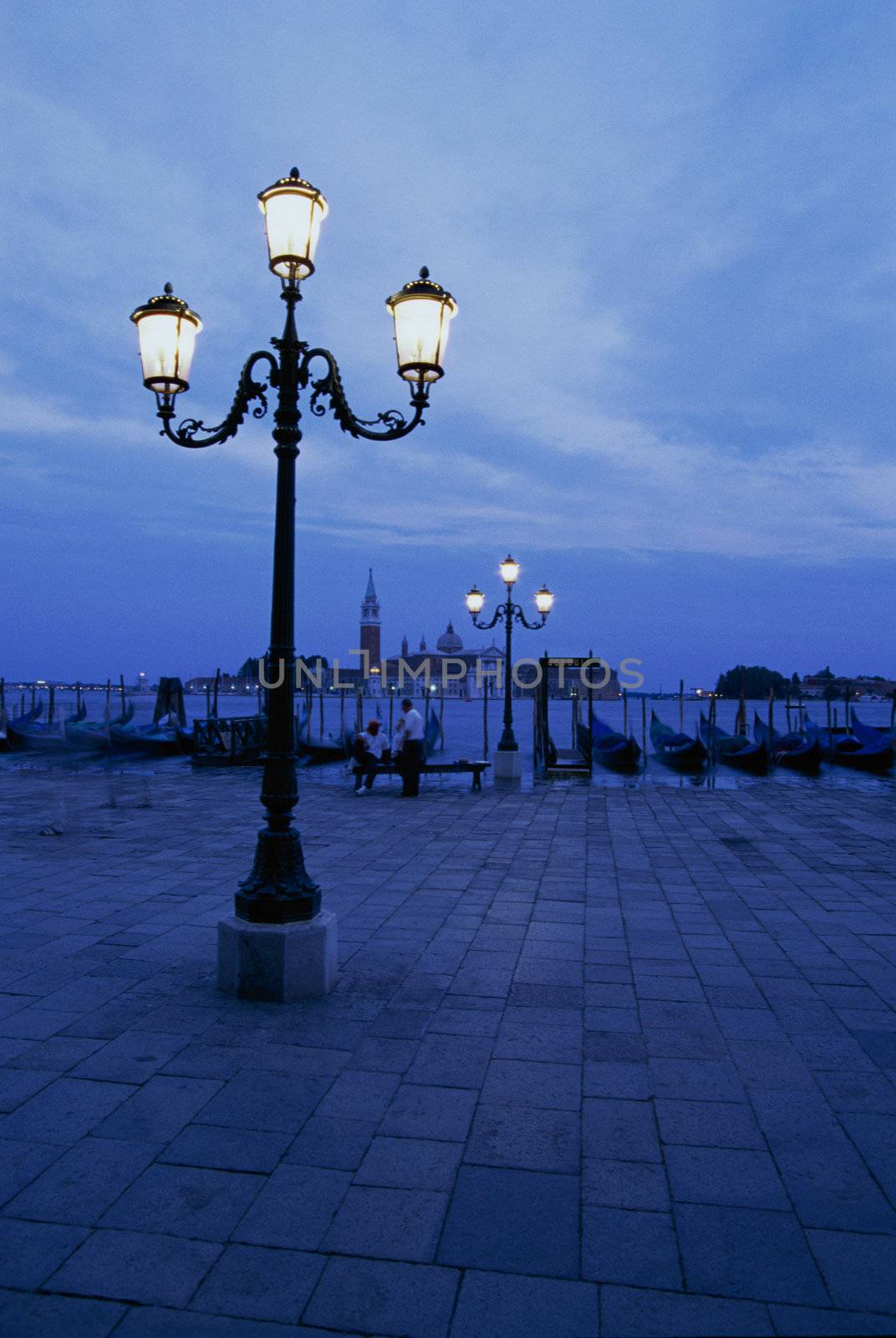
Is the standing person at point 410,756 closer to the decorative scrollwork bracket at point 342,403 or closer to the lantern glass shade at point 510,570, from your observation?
the lantern glass shade at point 510,570

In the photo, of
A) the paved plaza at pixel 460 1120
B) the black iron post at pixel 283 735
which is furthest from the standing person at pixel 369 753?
the black iron post at pixel 283 735

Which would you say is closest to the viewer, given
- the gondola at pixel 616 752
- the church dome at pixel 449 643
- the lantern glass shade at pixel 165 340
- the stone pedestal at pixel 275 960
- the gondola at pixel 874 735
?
the stone pedestal at pixel 275 960

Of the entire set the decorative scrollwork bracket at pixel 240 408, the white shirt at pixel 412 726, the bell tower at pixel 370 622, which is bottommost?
the white shirt at pixel 412 726

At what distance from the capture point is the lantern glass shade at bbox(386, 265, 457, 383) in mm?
4652

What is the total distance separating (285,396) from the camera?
4.54 m

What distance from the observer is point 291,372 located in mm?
4543

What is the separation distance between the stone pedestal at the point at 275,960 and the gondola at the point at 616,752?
1554 centimetres

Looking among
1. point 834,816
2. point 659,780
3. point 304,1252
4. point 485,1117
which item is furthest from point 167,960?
point 659,780

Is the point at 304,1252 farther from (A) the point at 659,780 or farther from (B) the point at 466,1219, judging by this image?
(A) the point at 659,780

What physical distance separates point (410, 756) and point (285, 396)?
8.99 meters

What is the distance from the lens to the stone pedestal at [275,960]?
168 inches

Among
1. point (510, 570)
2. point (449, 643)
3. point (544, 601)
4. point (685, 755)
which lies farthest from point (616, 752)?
point (449, 643)

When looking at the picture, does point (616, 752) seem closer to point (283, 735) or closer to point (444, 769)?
point (444, 769)

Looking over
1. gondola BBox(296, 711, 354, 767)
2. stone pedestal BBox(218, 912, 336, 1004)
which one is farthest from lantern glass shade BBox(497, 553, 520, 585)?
stone pedestal BBox(218, 912, 336, 1004)
